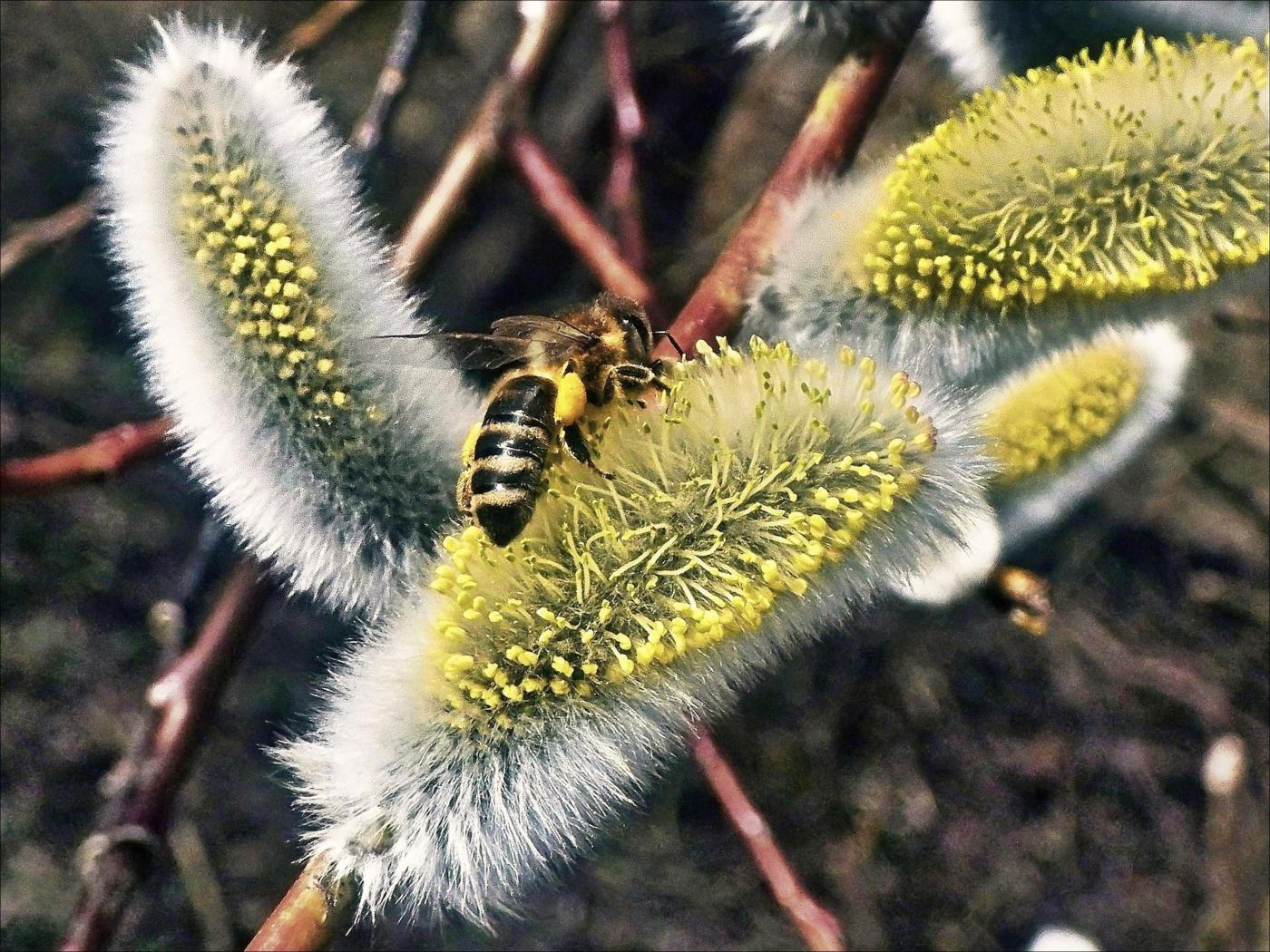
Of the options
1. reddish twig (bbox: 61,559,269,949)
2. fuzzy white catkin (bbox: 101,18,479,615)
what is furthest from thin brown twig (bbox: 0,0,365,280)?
fuzzy white catkin (bbox: 101,18,479,615)

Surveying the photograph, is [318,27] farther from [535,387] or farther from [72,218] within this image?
[535,387]

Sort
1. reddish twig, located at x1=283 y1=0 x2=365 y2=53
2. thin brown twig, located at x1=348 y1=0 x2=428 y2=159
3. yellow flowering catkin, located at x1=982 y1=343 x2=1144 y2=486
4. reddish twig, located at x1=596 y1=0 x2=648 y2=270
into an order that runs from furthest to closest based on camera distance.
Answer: reddish twig, located at x1=283 y1=0 x2=365 y2=53 < reddish twig, located at x1=596 y1=0 x2=648 y2=270 < thin brown twig, located at x1=348 y1=0 x2=428 y2=159 < yellow flowering catkin, located at x1=982 y1=343 x2=1144 y2=486

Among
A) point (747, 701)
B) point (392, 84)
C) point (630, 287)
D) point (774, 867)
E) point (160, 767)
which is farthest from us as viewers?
point (747, 701)

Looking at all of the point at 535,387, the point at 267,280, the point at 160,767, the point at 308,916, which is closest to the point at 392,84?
the point at 267,280

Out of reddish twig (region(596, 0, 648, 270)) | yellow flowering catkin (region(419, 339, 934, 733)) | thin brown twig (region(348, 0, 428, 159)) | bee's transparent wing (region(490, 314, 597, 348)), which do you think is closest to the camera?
yellow flowering catkin (region(419, 339, 934, 733))

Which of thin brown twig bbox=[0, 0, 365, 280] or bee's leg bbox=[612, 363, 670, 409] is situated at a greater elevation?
thin brown twig bbox=[0, 0, 365, 280]

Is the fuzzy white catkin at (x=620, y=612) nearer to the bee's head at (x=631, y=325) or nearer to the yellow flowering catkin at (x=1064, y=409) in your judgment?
the bee's head at (x=631, y=325)

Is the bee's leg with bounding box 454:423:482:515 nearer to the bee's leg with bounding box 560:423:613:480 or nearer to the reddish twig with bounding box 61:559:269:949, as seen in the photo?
the bee's leg with bounding box 560:423:613:480
